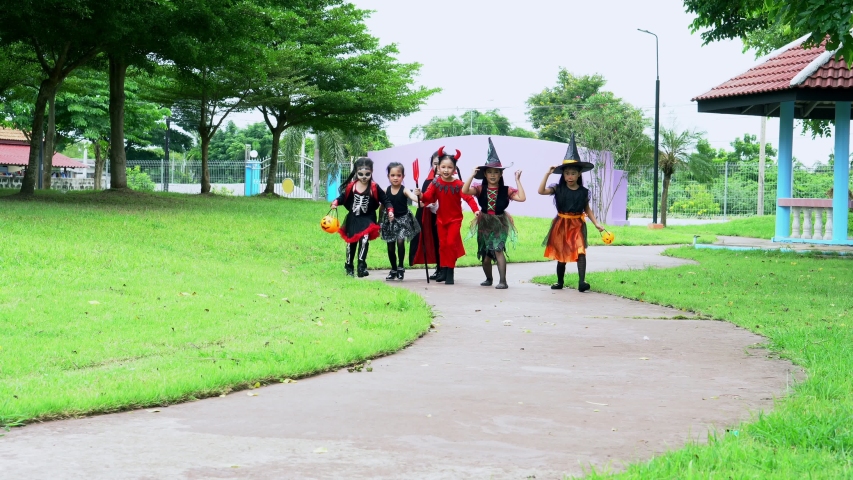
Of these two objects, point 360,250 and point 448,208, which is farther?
point 360,250

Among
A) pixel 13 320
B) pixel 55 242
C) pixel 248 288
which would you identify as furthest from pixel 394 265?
pixel 13 320

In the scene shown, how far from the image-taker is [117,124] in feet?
75.9

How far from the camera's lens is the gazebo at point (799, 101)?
1888cm

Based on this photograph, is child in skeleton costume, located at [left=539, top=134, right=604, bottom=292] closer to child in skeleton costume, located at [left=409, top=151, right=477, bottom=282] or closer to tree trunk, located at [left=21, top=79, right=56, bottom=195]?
child in skeleton costume, located at [left=409, top=151, right=477, bottom=282]

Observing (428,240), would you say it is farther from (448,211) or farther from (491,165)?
(491,165)

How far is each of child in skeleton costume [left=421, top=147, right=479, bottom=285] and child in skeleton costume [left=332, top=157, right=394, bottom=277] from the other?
2.73 ft

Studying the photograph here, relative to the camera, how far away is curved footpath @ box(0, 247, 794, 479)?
13.9 feet

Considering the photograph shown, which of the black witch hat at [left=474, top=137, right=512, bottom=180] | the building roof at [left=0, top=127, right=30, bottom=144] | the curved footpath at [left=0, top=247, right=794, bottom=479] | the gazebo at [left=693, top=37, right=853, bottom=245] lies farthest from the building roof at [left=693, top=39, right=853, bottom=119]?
the building roof at [left=0, top=127, right=30, bottom=144]

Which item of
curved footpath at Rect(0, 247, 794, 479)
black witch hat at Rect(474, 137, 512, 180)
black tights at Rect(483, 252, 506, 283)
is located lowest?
curved footpath at Rect(0, 247, 794, 479)

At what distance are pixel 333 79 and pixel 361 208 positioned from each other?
71.9ft

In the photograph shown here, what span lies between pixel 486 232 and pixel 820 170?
A: 27.1 meters

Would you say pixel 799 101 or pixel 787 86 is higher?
pixel 787 86

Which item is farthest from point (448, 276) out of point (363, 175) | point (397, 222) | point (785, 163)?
point (785, 163)

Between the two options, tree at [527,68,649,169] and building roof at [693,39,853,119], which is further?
tree at [527,68,649,169]
